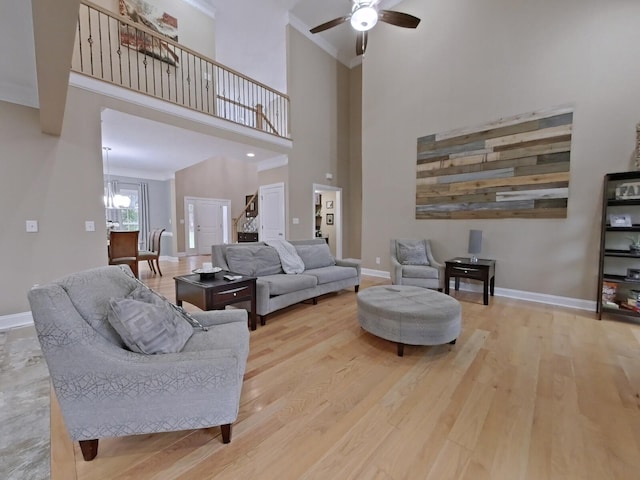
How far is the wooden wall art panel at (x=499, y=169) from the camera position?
3656 mm

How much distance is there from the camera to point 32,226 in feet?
10.2

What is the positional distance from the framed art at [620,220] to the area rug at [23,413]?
5208mm

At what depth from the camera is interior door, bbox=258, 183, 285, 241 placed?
6172 millimetres

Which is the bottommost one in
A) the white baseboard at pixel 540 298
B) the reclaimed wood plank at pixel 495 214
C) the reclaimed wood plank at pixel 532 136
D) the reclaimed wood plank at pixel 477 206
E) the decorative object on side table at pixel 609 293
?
the white baseboard at pixel 540 298

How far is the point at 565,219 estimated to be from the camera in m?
3.62

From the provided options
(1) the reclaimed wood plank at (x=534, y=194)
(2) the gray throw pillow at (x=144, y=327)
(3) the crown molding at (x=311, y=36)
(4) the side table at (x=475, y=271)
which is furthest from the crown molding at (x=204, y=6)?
(4) the side table at (x=475, y=271)

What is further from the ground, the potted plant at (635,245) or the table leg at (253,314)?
the potted plant at (635,245)

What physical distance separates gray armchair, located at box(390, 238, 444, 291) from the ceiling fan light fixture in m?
3.06

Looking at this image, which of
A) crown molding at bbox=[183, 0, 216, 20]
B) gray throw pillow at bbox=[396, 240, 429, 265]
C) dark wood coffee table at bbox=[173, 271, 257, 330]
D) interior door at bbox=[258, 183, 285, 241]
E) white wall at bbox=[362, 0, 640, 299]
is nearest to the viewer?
Answer: dark wood coffee table at bbox=[173, 271, 257, 330]

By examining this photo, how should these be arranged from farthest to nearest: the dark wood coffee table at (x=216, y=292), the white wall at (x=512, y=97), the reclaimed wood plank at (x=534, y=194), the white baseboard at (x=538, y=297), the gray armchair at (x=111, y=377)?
the reclaimed wood plank at (x=534, y=194) < the white baseboard at (x=538, y=297) < the white wall at (x=512, y=97) < the dark wood coffee table at (x=216, y=292) < the gray armchair at (x=111, y=377)

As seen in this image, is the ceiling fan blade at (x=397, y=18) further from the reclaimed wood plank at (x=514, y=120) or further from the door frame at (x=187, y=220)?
the door frame at (x=187, y=220)

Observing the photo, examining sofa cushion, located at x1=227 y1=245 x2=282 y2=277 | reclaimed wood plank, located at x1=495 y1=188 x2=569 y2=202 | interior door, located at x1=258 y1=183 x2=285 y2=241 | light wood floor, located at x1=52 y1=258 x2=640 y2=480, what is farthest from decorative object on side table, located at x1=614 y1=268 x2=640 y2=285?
interior door, located at x1=258 y1=183 x2=285 y2=241

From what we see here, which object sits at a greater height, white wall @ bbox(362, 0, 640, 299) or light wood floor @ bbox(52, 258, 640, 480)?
white wall @ bbox(362, 0, 640, 299)

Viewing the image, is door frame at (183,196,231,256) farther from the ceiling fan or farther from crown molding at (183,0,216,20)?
the ceiling fan
